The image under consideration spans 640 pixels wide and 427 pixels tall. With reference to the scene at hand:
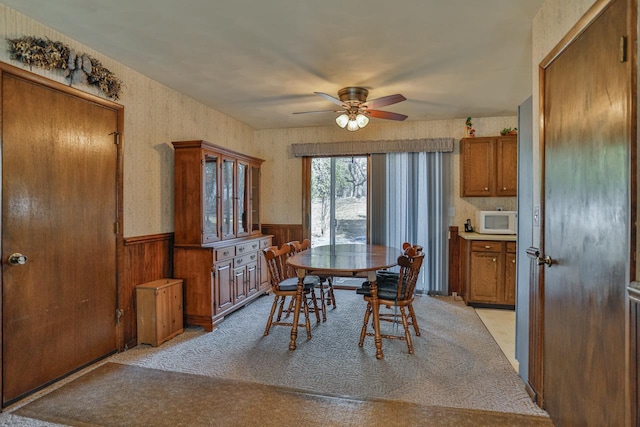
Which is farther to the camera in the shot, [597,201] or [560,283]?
[560,283]

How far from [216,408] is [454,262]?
370cm

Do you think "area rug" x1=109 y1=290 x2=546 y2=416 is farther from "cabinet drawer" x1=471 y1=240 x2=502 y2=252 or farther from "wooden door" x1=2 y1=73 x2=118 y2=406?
"cabinet drawer" x1=471 y1=240 x2=502 y2=252

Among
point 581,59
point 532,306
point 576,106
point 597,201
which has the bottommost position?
point 532,306

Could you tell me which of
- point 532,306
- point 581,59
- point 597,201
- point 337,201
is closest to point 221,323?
point 337,201

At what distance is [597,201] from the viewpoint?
146 centimetres

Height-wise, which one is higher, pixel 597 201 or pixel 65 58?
pixel 65 58

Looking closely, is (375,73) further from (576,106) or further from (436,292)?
(436,292)

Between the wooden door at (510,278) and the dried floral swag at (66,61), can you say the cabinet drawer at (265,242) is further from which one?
the wooden door at (510,278)

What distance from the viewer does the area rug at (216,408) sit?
197cm

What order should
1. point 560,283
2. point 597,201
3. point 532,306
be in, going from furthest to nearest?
point 532,306
point 560,283
point 597,201

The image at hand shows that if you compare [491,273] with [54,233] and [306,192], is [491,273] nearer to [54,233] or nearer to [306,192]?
[306,192]

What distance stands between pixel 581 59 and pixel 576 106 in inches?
8.4

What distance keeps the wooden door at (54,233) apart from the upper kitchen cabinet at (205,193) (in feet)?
2.38

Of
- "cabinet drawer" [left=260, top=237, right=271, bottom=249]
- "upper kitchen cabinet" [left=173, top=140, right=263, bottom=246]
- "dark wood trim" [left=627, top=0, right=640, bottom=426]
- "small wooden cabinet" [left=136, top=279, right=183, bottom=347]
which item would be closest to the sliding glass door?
"cabinet drawer" [left=260, top=237, right=271, bottom=249]
